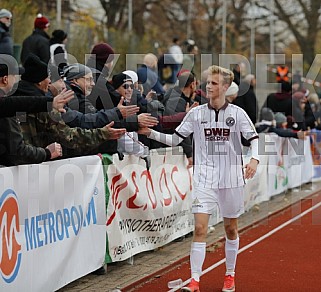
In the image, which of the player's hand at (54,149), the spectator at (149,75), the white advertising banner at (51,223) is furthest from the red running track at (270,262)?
the spectator at (149,75)

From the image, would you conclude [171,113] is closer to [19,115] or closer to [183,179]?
[183,179]

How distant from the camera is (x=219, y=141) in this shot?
30.0 feet

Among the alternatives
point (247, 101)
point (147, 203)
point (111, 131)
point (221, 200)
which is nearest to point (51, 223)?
point (111, 131)

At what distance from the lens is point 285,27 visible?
5059 centimetres

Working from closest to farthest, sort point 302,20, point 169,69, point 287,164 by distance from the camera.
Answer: point 169,69 < point 287,164 < point 302,20

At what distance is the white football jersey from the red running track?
1.20m

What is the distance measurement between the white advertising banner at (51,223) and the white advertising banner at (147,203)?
419 millimetres

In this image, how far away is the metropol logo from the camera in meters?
7.45

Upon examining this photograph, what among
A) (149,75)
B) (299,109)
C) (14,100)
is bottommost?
(299,109)

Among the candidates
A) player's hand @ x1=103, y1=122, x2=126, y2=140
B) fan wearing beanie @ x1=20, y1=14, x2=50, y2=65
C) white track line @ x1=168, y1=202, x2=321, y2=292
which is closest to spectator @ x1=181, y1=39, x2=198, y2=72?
white track line @ x1=168, y1=202, x2=321, y2=292

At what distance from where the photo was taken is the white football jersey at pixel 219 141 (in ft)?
29.9

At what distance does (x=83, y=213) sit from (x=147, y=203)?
2.00 m

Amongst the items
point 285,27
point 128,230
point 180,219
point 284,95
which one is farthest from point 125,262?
point 285,27

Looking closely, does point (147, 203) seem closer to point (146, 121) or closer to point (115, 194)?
point (115, 194)
